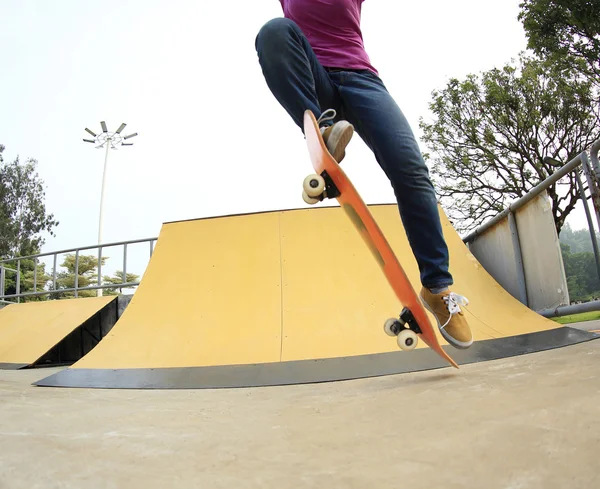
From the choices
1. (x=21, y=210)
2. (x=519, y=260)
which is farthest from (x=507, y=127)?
(x=21, y=210)

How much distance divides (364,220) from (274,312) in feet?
6.35

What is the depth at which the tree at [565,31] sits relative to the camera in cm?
1001

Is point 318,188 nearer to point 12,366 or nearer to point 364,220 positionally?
point 364,220

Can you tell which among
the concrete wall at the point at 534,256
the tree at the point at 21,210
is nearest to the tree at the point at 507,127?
the concrete wall at the point at 534,256

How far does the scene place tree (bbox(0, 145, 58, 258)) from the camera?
28125mm

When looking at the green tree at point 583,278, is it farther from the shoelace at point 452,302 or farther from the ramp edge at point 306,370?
the shoelace at point 452,302

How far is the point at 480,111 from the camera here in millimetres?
13539

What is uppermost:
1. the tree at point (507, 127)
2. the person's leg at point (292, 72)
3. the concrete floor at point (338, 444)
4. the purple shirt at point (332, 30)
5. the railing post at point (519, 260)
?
the tree at point (507, 127)

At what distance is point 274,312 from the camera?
3.43 meters

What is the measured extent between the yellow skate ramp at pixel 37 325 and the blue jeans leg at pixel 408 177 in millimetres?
4968

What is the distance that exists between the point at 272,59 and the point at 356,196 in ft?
2.11

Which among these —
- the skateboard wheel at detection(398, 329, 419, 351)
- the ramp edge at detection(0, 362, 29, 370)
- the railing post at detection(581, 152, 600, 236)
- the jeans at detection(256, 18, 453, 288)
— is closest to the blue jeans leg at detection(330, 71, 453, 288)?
the jeans at detection(256, 18, 453, 288)

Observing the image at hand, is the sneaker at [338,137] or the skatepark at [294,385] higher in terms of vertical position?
the sneaker at [338,137]

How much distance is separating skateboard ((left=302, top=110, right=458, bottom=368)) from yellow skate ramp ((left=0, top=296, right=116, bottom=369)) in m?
4.84
